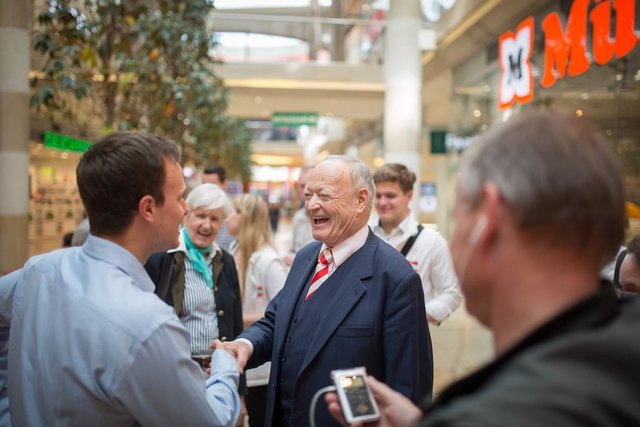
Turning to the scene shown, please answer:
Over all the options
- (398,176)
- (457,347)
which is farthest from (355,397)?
(457,347)

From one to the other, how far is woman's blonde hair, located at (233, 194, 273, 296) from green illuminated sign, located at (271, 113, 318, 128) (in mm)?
14280

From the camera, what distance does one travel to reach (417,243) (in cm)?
393

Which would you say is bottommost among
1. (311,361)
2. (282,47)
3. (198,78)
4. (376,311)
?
(311,361)

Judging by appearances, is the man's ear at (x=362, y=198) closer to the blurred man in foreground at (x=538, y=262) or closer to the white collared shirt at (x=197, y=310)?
the white collared shirt at (x=197, y=310)

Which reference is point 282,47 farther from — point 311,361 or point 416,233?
point 311,361

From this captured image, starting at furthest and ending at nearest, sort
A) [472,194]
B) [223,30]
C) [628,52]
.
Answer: [223,30] < [628,52] < [472,194]

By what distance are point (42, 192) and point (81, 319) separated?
8.59m

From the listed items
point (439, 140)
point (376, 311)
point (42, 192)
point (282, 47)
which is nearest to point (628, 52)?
point (376, 311)

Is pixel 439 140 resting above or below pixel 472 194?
above

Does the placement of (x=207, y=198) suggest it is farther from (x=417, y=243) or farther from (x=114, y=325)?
(x=114, y=325)

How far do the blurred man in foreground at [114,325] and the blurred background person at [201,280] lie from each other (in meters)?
1.41

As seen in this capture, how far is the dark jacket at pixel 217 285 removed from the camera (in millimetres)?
3121

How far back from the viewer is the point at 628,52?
20.4ft

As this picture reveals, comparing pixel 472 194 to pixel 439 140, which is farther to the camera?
pixel 439 140
